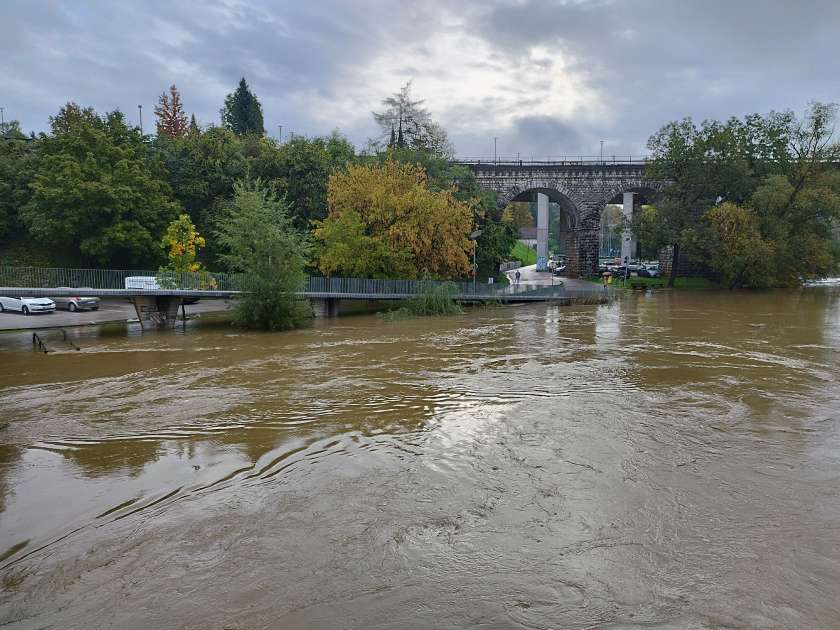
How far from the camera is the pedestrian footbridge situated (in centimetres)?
2527

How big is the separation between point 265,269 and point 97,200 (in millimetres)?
15217

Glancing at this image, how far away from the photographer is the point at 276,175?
4016 centimetres

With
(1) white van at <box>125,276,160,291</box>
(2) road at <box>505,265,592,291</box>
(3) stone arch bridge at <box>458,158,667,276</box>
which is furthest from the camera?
(3) stone arch bridge at <box>458,158,667,276</box>

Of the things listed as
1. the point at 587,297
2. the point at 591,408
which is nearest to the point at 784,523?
the point at 591,408

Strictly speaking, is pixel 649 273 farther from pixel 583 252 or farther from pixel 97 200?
pixel 97 200

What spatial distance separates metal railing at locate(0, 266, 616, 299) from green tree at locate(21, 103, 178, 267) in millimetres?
6520

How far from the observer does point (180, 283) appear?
26625mm

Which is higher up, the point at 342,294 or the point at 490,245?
the point at 490,245

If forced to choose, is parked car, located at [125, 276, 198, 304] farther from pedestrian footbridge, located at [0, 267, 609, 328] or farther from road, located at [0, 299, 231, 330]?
road, located at [0, 299, 231, 330]

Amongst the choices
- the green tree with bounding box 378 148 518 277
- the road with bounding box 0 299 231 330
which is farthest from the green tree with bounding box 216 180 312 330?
the green tree with bounding box 378 148 518 277

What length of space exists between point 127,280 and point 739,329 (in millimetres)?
26946

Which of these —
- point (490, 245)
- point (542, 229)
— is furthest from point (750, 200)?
point (542, 229)

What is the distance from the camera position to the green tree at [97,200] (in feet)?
109

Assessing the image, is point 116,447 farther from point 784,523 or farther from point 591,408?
point 784,523
